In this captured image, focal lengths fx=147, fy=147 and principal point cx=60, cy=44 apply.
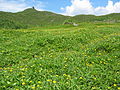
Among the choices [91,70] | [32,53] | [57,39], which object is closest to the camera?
[91,70]

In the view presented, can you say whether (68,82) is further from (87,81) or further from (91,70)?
(91,70)

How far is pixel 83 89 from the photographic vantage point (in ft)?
20.5

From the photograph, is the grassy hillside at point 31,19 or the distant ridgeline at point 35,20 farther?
the grassy hillside at point 31,19

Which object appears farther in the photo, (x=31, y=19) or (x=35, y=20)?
(x=31, y=19)

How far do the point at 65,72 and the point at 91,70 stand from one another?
4.79 ft

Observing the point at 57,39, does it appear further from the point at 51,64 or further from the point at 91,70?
the point at 91,70

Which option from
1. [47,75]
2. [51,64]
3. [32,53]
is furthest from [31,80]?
[32,53]

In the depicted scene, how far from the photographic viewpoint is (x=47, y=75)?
7.67m

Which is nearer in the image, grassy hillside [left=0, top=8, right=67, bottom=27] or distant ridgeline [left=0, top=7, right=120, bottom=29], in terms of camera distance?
distant ridgeline [left=0, top=7, right=120, bottom=29]

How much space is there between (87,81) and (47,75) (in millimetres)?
2082

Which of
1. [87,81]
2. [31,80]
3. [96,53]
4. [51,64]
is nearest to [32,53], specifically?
[51,64]

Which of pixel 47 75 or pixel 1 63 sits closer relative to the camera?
pixel 47 75

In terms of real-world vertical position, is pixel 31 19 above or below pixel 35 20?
above

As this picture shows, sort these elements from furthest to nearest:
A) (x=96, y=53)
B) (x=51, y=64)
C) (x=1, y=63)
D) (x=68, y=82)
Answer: (x=96, y=53) < (x=1, y=63) < (x=51, y=64) < (x=68, y=82)
